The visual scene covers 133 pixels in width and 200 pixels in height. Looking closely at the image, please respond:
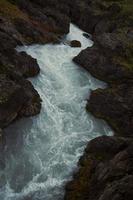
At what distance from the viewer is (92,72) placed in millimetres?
45031

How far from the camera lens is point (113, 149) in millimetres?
30906

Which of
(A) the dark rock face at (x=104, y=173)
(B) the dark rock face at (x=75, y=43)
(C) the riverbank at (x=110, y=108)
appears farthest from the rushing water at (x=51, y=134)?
(B) the dark rock face at (x=75, y=43)

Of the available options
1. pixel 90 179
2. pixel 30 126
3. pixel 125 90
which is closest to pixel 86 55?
pixel 125 90

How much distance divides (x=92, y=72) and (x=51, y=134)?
13.7 meters

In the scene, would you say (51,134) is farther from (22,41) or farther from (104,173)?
(22,41)

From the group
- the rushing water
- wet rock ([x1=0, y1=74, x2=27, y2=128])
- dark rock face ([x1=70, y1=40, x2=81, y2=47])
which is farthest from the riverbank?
wet rock ([x1=0, y1=74, x2=27, y2=128])

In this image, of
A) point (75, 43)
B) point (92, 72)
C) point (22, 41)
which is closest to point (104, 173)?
point (92, 72)

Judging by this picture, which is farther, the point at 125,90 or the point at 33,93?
the point at 125,90

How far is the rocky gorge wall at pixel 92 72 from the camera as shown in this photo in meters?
27.2

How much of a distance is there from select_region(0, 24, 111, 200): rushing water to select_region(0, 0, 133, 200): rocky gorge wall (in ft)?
3.09

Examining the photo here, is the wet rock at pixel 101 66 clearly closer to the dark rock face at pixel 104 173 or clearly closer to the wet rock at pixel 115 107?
the wet rock at pixel 115 107

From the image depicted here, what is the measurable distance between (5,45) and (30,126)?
28.5ft

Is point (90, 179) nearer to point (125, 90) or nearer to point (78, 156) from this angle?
point (78, 156)

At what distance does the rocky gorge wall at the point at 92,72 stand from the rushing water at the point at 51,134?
94 centimetres
